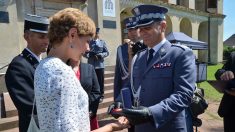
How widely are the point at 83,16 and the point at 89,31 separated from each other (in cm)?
9

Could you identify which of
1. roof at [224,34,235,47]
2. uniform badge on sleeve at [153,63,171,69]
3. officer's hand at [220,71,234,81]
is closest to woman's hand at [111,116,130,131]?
uniform badge on sleeve at [153,63,171,69]

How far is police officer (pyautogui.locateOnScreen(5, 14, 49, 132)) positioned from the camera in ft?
8.23

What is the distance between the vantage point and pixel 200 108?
2.78 meters

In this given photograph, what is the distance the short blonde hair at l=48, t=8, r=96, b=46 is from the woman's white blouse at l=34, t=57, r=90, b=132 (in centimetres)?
16

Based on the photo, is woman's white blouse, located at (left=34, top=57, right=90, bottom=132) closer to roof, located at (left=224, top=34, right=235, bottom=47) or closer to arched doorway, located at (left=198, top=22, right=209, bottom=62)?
arched doorway, located at (left=198, top=22, right=209, bottom=62)

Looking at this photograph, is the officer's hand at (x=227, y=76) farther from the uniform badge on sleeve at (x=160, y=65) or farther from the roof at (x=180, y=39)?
the roof at (x=180, y=39)

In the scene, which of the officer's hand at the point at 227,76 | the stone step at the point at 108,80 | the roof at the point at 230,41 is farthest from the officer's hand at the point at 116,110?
the roof at the point at 230,41

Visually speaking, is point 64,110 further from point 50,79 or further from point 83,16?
point 83,16

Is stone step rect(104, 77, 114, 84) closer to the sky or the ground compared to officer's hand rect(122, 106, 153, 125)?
closer to the ground

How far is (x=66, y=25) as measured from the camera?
182 cm

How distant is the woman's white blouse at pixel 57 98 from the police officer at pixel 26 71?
783 mm

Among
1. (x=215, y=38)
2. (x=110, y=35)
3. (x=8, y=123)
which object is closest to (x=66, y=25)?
(x=8, y=123)

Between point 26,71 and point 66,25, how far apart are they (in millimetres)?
993

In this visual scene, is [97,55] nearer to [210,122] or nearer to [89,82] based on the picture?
[210,122]
